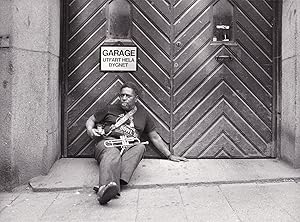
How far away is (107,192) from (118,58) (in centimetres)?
239

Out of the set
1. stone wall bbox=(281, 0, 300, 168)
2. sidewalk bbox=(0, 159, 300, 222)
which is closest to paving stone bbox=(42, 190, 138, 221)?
A: sidewalk bbox=(0, 159, 300, 222)

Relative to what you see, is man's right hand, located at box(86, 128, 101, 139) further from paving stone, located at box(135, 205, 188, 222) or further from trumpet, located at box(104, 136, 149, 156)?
paving stone, located at box(135, 205, 188, 222)

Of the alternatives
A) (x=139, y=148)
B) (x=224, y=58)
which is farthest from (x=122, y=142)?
(x=224, y=58)

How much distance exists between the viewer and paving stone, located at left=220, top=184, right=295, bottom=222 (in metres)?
3.45

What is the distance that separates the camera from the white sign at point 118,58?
5395mm

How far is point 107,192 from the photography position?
3656 millimetres

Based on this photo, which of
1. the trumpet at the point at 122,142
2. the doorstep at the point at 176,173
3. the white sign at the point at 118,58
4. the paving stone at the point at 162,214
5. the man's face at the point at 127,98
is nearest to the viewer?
the paving stone at the point at 162,214

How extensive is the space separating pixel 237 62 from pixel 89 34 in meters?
2.31

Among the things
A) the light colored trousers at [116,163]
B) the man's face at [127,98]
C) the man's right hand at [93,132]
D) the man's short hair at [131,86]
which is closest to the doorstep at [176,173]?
the light colored trousers at [116,163]

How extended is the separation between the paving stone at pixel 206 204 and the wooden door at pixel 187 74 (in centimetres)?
128

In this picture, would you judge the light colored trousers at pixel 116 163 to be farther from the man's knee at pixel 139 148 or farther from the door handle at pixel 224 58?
the door handle at pixel 224 58

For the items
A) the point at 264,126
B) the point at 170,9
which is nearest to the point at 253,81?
the point at 264,126

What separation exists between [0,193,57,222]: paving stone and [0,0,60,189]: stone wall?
0.42 meters

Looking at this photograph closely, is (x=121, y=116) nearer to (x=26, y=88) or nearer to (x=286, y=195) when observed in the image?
(x=26, y=88)
